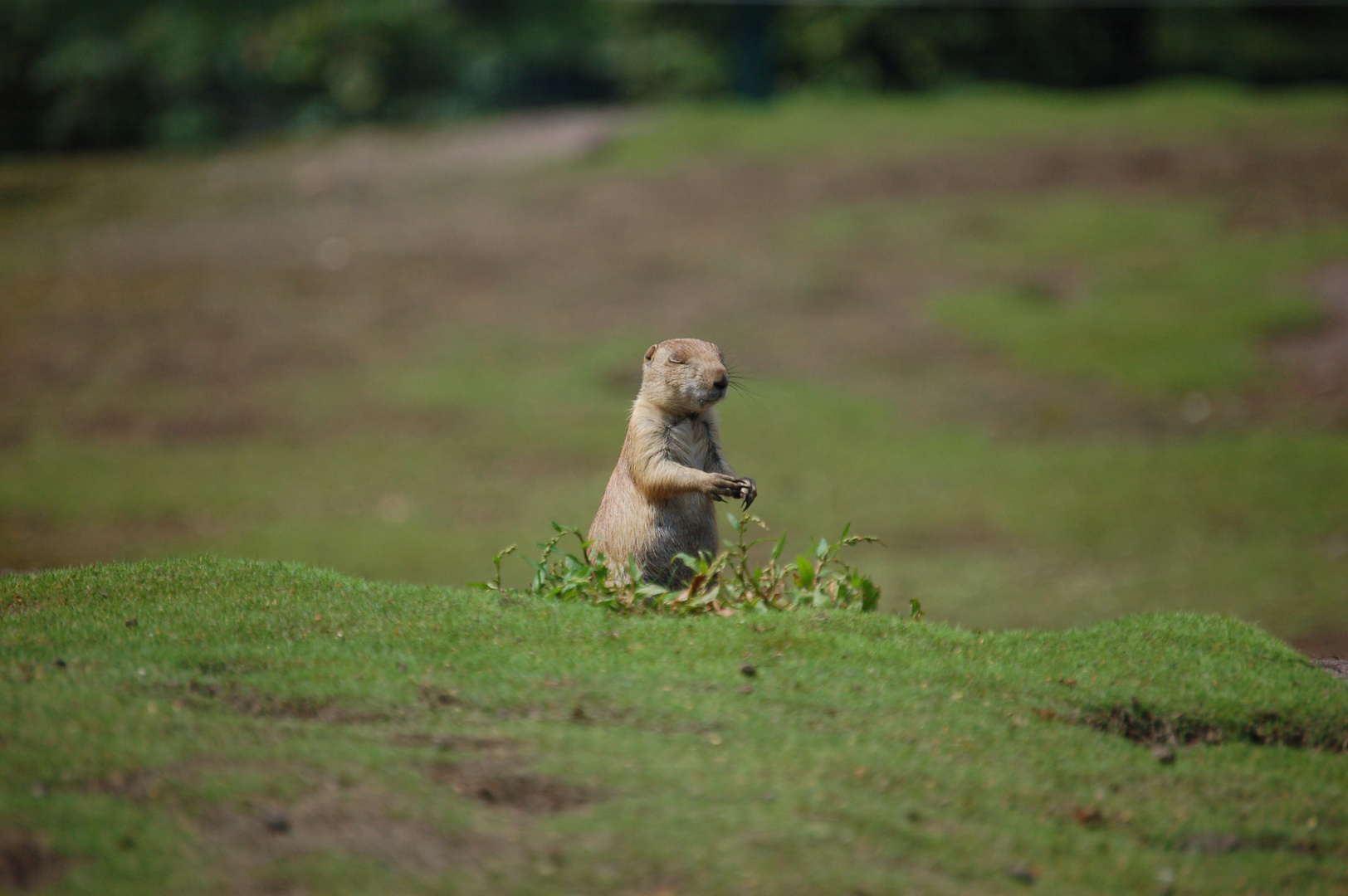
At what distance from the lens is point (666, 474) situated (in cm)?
611

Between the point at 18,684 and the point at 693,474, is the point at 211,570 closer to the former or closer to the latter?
the point at 18,684

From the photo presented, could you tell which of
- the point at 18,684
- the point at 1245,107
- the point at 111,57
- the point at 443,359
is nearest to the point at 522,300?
the point at 443,359

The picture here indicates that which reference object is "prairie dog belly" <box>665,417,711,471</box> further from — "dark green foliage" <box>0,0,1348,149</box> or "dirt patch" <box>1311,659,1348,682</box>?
"dark green foliage" <box>0,0,1348,149</box>

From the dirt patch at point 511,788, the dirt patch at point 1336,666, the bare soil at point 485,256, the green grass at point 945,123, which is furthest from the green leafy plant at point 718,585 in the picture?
the green grass at point 945,123

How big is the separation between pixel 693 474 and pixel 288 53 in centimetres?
2160

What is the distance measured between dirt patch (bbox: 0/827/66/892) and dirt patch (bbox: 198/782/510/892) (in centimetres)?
40

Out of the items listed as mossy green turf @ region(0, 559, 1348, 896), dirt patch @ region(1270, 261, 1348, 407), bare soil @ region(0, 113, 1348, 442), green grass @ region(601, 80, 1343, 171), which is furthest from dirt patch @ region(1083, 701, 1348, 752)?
green grass @ region(601, 80, 1343, 171)

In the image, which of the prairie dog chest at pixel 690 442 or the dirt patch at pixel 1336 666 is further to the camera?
the prairie dog chest at pixel 690 442

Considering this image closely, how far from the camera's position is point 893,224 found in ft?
69.5

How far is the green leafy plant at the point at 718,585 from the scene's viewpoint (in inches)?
233

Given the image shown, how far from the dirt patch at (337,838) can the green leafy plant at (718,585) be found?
1.86 meters

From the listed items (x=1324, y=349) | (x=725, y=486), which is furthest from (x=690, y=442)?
(x=1324, y=349)

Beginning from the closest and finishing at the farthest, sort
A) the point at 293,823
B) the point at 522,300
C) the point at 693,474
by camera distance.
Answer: the point at 293,823
the point at 693,474
the point at 522,300

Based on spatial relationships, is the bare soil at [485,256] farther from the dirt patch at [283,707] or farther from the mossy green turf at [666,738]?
the dirt patch at [283,707]
